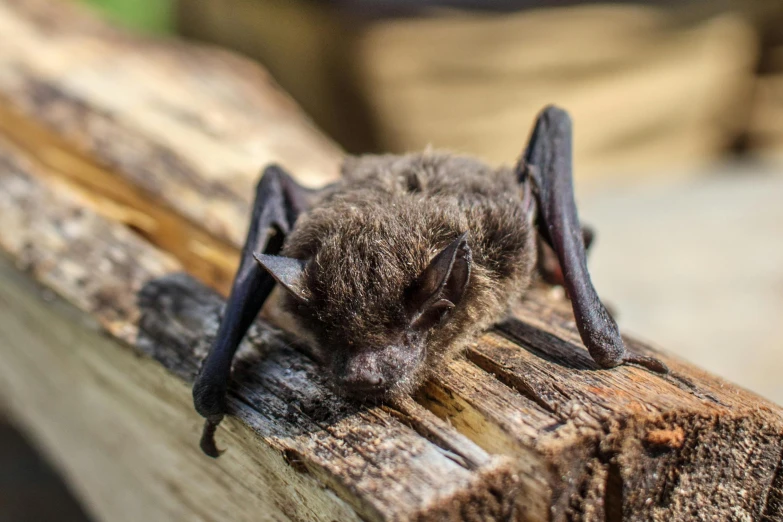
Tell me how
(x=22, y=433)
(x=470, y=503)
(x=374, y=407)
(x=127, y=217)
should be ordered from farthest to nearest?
1. (x=22, y=433)
2. (x=127, y=217)
3. (x=374, y=407)
4. (x=470, y=503)

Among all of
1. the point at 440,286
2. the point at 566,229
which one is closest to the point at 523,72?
the point at 566,229

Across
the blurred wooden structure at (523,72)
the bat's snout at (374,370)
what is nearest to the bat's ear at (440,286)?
the bat's snout at (374,370)

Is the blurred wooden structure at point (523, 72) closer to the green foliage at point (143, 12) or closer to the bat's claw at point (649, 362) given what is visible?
the green foliage at point (143, 12)

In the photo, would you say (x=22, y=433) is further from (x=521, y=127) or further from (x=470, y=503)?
(x=521, y=127)

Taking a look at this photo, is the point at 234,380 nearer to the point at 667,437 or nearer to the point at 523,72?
the point at 667,437

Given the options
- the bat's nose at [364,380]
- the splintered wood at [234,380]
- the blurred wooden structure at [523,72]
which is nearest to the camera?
the splintered wood at [234,380]

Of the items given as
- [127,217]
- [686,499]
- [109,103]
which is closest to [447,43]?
[109,103]
